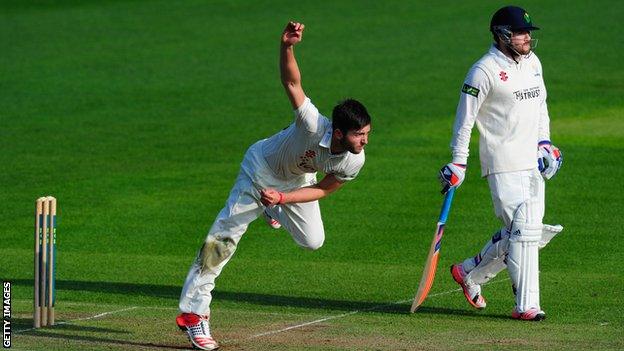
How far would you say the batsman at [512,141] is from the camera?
1109 centimetres

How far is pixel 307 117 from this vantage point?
32.2 feet

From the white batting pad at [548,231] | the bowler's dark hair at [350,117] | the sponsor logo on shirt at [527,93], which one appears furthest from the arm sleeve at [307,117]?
the white batting pad at [548,231]

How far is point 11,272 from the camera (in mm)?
13398

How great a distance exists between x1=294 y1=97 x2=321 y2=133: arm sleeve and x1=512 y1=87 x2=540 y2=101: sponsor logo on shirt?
206 cm

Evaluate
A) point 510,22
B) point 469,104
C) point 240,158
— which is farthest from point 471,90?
point 240,158

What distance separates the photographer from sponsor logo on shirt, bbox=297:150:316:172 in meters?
10.0

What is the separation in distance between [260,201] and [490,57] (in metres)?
2.46

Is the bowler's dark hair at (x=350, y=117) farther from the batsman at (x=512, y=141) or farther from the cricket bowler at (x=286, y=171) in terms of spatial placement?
the batsman at (x=512, y=141)

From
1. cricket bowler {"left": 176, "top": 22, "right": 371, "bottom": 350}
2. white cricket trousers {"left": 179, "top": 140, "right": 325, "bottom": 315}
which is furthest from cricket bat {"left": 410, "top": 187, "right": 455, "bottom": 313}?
cricket bowler {"left": 176, "top": 22, "right": 371, "bottom": 350}

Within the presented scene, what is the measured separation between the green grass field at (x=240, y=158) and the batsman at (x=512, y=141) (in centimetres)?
52

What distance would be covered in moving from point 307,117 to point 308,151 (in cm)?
32

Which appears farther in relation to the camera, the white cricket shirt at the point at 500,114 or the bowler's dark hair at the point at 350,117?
the white cricket shirt at the point at 500,114

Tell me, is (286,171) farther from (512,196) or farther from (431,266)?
(512,196)

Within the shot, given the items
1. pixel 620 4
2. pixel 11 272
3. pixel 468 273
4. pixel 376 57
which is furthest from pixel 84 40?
pixel 468 273
